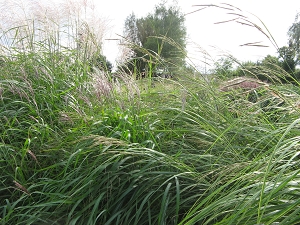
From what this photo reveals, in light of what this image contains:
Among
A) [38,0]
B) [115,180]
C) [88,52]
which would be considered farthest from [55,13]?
[115,180]

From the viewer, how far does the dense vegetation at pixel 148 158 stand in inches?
53.5

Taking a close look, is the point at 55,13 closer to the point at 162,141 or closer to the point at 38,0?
the point at 38,0

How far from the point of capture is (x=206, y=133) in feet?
6.75

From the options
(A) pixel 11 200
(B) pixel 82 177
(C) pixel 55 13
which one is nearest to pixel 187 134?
(B) pixel 82 177

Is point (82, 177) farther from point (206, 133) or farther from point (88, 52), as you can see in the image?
point (88, 52)

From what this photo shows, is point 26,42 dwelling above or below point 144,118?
above

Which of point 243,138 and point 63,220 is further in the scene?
point 243,138

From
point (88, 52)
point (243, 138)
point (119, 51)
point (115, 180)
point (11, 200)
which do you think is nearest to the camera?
point (115, 180)

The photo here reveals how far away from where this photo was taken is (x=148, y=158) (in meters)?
1.88

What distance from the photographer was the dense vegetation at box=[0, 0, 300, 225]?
136 cm

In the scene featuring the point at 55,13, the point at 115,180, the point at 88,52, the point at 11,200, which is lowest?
the point at 11,200

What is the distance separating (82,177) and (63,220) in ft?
0.82

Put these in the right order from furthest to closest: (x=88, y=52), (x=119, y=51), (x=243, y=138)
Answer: (x=119, y=51) < (x=88, y=52) < (x=243, y=138)

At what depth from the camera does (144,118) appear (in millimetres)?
2234
